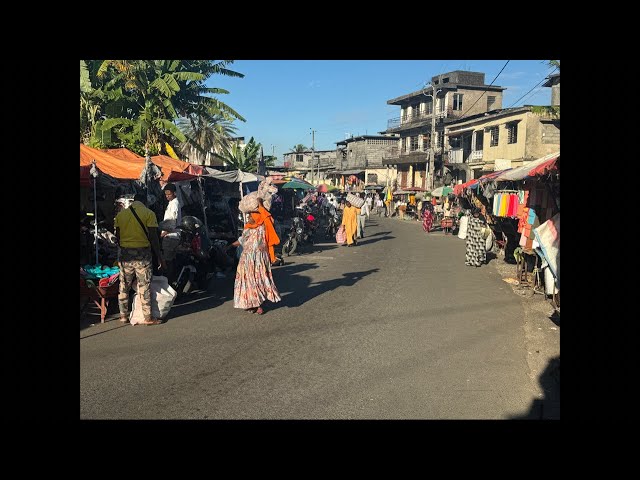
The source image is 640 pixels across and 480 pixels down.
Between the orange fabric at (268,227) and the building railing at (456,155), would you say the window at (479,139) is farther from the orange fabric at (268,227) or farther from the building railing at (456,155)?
the orange fabric at (268,227)

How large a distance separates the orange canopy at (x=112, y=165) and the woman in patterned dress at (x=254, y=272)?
10.9ft

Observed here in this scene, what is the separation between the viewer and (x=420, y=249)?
1866 centimetres

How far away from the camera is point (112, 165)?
10.4 meters

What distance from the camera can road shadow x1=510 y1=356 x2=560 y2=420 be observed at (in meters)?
4.29

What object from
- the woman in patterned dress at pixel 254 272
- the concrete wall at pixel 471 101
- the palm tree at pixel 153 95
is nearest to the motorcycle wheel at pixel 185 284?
the woman in patterned dress at pixel 254 272

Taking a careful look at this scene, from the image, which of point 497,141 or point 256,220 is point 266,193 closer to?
point 256,220

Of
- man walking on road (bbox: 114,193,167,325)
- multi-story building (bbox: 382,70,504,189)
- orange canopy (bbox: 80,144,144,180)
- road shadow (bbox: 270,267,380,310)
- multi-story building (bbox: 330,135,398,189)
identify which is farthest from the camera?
multi-story building (bbox: 330,135,398,189)

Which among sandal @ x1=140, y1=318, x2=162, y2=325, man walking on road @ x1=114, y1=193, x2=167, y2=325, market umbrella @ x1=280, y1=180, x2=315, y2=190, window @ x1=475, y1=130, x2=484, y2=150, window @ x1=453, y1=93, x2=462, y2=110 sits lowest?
sandal @ x1=140, y1=318, x2=162, y2=325

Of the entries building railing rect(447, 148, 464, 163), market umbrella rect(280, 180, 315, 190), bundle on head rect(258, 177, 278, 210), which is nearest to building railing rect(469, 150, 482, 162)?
building railing rect(447, 148, 464, 163)

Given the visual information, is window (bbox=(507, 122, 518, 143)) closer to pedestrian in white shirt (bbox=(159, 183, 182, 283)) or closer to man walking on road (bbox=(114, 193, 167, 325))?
pedestrian in white shirt (bbox=(159, 183, 182, 283))

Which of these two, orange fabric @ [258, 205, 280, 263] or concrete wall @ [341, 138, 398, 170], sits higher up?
concrete wall @ [341, 138, 398, 170]

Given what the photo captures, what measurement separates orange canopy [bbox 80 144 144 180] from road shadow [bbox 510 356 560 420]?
762cm

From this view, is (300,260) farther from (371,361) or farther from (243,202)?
(371,361)

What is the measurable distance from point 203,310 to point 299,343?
2.24m
